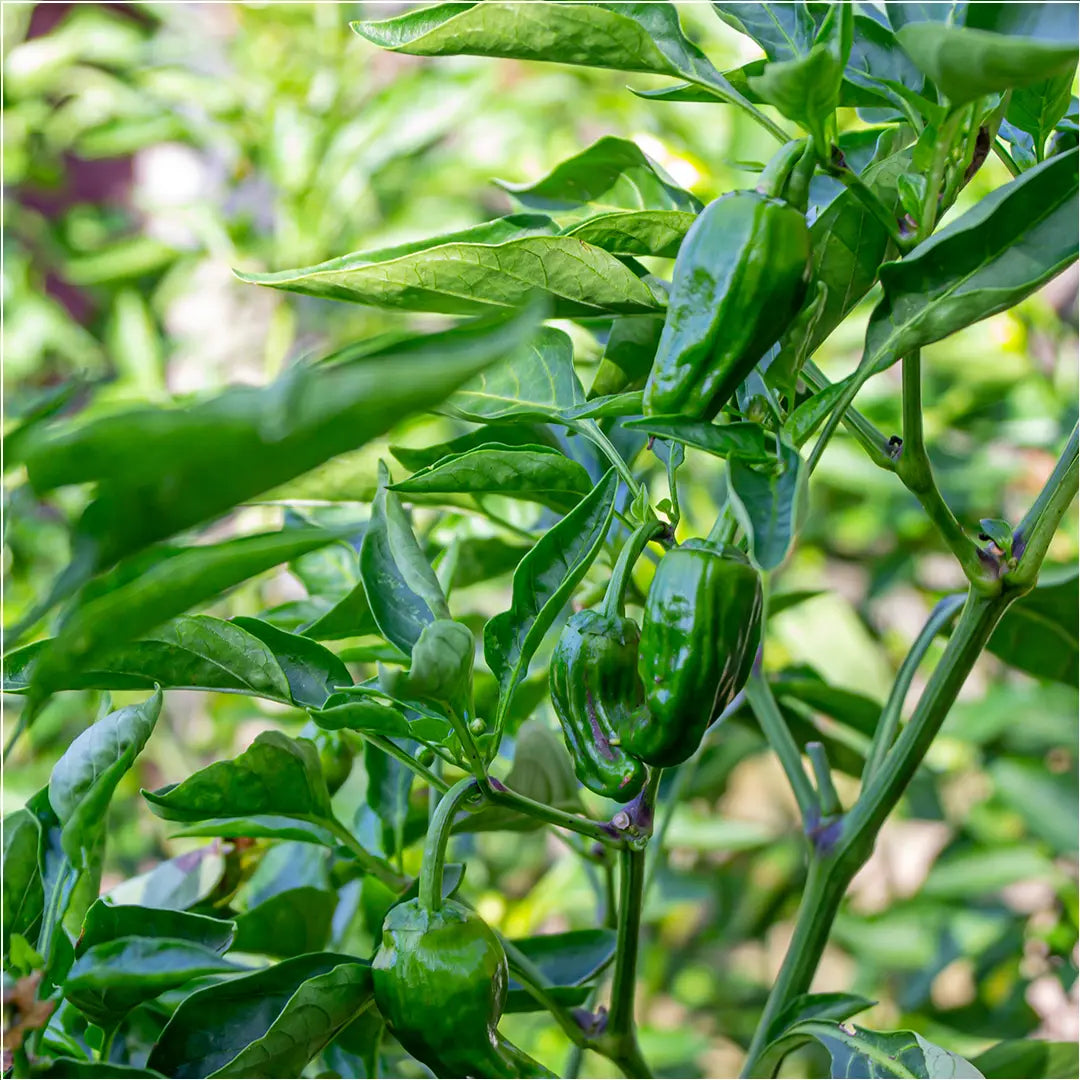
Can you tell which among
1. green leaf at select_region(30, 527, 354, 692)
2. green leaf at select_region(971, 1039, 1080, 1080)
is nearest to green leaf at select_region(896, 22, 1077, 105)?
green leaf at select_region(30, 527, 354, 692)

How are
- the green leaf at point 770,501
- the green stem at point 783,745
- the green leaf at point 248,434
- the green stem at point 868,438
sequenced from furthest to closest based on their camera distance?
the green stem at point 783,745 < the green stem at point 868,438 < the green leaf at point 770,501 < the green leaf at point 248,434

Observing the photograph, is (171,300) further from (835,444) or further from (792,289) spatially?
(792,289)

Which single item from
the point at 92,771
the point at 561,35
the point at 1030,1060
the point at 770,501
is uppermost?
the point at 561,35

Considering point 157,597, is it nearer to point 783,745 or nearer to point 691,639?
point 691,639

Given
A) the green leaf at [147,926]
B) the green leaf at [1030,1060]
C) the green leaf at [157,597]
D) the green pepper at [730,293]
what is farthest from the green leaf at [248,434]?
the green leaf at [1030,1060]

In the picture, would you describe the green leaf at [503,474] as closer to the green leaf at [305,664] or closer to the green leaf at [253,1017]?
the green leaf at [305,664]

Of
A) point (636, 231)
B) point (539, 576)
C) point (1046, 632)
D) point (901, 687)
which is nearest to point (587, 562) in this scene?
point (539, 576)

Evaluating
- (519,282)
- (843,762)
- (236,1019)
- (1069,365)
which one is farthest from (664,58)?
(1069,365)
